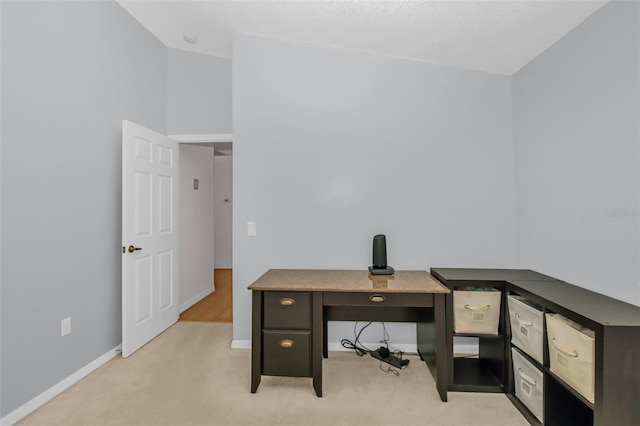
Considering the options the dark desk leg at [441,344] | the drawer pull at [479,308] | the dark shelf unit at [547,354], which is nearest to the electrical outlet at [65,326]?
the dark desk leg at [441,344]

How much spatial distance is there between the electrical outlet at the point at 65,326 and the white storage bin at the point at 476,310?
2635mm

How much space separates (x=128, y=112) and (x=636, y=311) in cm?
368

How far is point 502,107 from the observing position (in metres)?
2.50

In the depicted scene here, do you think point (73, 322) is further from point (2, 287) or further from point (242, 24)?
point (242, 24)

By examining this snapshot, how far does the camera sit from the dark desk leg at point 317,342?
1916 millimetres

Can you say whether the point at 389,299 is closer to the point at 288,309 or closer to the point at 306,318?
the point at 306,318

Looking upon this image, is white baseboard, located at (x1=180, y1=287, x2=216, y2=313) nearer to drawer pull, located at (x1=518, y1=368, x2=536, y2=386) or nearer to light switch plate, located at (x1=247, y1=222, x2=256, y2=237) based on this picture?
light switch plate, located at (x1=247, y1=222, x2=256, y2=237)

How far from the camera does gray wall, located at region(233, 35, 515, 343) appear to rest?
2502 mm

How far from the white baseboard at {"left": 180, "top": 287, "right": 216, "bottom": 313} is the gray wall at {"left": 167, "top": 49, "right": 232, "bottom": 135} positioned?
202cm

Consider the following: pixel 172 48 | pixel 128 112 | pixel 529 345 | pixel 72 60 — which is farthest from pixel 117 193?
pixel 529 345

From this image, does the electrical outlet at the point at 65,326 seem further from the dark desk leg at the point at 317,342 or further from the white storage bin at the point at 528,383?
the white storage bin at the point at 528,383

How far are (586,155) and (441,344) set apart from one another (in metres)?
1.43

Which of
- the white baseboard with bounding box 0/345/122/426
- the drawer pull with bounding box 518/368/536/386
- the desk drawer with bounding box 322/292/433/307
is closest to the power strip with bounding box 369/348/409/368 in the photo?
the desk drawer with bounding box 322/292/433/307

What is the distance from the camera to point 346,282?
2.10 meters
